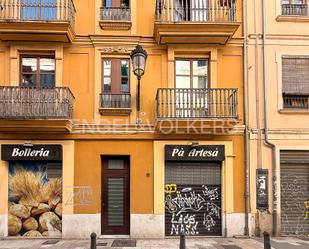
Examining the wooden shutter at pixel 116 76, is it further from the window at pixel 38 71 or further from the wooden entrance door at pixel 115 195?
the wooden entrance door at pixel 115 195

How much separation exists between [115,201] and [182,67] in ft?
16.7

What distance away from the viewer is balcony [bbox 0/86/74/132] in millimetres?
12086

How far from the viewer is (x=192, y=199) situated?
13.1 metres

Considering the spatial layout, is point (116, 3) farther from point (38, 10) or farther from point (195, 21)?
point (195, 21)

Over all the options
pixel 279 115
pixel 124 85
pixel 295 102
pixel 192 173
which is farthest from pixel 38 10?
pixel 295 102

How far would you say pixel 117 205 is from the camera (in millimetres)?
13078

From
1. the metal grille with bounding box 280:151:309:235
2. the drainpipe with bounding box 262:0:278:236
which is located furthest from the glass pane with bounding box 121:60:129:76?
the metal grille with bounding box 280:151:309:235

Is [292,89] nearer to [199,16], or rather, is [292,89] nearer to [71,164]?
[199,16]

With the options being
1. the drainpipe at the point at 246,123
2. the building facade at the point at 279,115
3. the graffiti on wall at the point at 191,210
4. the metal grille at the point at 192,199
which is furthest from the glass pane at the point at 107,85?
the building facade at the point at 279,115

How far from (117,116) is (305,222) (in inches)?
285

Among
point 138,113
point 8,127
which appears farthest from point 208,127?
point 8,127

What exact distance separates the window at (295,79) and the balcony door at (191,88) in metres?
2.75

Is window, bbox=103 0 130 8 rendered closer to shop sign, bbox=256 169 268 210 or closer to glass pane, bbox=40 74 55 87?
glass pane, bbox=40 74 55 87

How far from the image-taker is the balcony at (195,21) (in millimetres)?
12609
